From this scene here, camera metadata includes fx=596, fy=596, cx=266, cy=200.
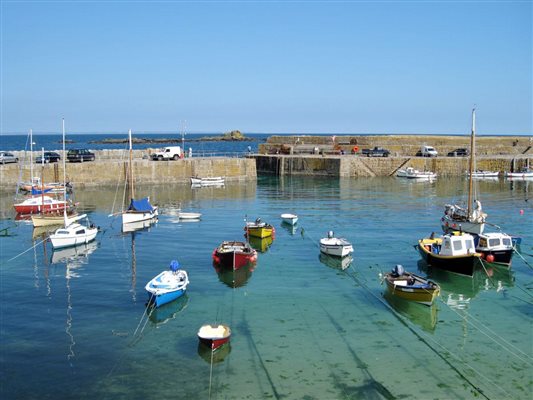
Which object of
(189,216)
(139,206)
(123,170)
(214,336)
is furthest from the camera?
(123,170)

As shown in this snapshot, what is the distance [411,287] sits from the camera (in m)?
25.7

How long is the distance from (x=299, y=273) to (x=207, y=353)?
38.3ft

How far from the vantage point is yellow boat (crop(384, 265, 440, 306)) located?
25.4 meters

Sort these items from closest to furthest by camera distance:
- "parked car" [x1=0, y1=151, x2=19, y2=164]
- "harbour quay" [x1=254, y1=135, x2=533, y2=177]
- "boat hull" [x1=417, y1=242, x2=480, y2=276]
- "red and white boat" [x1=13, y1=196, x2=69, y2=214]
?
"boat hull" [x1=417, y1=242, x2=480, y2=276]
"red and white boat" [x1=13, y1=196, x2=69, y2=214]
"parked car" [x1=0, y1=151, x2=19, y2=164]
"harbour quay" [x1=254, y1=135, x2=533, y2=177]

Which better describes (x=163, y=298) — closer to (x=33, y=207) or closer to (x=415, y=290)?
(x=415, y=290)

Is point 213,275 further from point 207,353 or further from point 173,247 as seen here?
point 207,353

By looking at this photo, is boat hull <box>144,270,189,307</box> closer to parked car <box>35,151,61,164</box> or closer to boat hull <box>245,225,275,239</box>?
boat hull <box>245,225,275,239</box>

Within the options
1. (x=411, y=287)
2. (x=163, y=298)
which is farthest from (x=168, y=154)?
(x=411, y=287)

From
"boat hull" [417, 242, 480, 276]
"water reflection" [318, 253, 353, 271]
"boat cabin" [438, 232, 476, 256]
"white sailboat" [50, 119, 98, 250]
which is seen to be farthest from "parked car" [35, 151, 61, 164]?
"boat cabin" [438, 232, 476, 256]

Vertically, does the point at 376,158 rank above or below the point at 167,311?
above

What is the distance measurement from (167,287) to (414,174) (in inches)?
2351

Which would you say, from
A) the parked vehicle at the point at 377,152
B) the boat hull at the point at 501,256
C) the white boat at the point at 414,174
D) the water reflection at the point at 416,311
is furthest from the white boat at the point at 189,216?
the parked vehicle at the point at 377,152

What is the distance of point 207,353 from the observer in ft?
67.2

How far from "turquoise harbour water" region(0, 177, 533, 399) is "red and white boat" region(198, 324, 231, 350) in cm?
40
